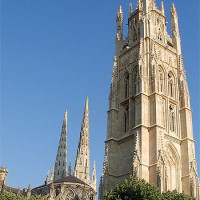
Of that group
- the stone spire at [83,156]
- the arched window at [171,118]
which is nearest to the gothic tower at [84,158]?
the stone spire at [83,156]

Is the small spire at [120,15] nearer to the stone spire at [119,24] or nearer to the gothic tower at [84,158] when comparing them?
the stone spire at [119,24]

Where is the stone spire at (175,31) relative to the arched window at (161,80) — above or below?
above

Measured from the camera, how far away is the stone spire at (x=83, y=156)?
8256cm

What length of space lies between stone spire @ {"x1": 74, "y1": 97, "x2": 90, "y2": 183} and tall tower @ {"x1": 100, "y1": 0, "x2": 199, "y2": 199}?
44907 mm

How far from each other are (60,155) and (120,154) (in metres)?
51.6

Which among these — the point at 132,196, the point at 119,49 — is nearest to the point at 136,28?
the point at 119,49

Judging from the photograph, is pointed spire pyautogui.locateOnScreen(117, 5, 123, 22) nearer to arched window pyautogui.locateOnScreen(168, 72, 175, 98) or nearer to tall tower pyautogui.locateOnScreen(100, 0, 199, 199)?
tall tower pyautogui.locateOnScreen(100, 0, 199, 199)

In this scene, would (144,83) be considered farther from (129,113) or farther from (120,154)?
(120,154)

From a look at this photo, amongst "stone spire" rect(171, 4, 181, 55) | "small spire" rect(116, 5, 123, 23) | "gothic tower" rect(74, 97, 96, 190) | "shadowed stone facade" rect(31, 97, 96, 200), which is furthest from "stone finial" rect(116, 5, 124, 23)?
"gothic tower" rect(74, 97, 96, 190)

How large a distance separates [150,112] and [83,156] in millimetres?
52182

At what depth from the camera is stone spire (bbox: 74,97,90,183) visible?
8256cm

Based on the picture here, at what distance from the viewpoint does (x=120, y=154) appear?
36938 mm

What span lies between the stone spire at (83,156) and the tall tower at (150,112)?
147 ft

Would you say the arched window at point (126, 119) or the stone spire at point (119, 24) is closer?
the arched window at point (126, 119)
